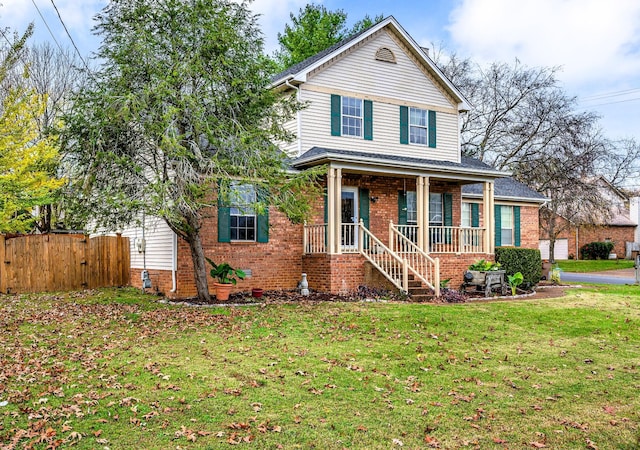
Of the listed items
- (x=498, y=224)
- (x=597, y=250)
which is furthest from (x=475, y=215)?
(x=597, y=250)

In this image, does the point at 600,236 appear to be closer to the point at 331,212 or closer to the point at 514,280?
the point at 514,280

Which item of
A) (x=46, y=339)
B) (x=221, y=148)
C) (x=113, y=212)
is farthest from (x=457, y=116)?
(x=46, y=339)

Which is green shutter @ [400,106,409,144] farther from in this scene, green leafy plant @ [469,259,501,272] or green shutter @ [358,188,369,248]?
green leafy plant @ [469,259,501,272]

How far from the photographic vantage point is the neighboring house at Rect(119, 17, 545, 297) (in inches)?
608

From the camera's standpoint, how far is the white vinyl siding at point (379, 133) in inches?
689

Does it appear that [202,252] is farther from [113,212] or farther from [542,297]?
[542,297]

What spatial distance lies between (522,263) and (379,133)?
624 centimetres

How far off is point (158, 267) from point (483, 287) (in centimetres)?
947

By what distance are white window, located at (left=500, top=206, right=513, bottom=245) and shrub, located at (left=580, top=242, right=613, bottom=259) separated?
21.3m

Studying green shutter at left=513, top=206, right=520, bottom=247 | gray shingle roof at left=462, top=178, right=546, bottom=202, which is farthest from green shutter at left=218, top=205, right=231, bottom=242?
green shutter at left=513, top=206, right=520, bottom=247

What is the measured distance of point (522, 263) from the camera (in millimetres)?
18125

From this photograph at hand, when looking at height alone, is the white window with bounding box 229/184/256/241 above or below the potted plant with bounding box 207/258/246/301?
above

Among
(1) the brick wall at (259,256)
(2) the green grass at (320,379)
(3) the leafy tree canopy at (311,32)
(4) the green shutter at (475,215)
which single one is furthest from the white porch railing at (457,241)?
(3) the leafy tree canopy at (311,32)

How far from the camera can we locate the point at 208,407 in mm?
6129
